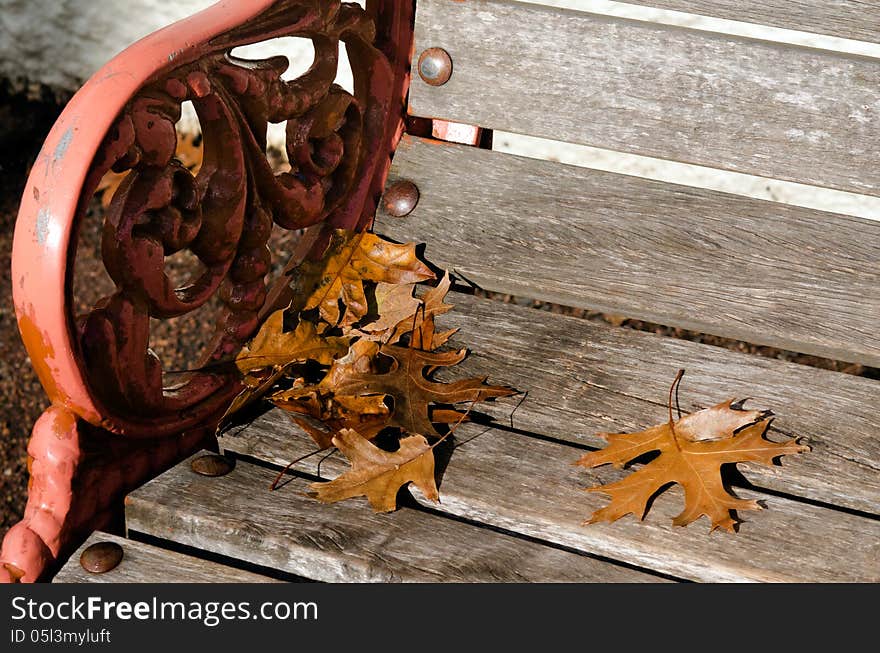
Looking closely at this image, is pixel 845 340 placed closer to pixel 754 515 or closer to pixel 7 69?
pixel 754 515

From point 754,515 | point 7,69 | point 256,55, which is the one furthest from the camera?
Result: point 7,69

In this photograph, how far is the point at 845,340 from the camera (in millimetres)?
1628

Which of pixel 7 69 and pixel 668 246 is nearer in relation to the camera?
pixel 668 246

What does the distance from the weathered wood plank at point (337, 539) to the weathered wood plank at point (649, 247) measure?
0.54 meters

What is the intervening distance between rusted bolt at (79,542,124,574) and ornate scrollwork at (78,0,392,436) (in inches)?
6.1

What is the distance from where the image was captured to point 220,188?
1.47 metres

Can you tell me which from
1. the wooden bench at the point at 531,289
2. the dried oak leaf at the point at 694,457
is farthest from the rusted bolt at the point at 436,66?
the dried oak leaf at the point at 694,457

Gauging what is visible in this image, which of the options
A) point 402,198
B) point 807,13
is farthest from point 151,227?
point 807,13

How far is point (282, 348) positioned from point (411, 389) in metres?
0.22

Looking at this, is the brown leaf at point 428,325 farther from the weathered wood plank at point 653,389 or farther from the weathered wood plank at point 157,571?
the weathered wood plank at point 157,571

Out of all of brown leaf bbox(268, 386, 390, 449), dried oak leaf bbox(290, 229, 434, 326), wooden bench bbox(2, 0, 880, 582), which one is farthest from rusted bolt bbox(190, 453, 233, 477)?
dried oak leaf bbox(290, 229, 434, 326)

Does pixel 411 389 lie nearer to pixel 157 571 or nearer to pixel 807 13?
pixel 157 571
